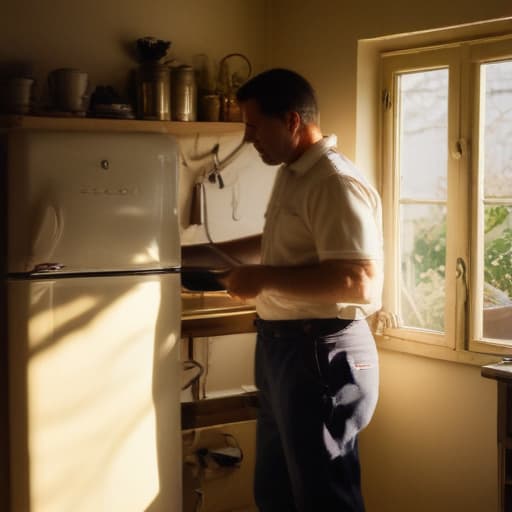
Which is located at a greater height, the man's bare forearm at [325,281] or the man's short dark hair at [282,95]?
the man's short dark hair at [282,95]

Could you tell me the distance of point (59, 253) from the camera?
7.77 ft

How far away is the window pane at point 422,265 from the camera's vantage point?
2945 millimetres

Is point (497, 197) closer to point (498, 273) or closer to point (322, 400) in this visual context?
point (498, 273)

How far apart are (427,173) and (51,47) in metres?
1.42

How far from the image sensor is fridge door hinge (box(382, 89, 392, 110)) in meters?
3.06

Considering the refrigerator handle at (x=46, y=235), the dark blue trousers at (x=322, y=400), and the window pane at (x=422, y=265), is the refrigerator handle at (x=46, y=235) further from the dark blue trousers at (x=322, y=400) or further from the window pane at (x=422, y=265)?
the window pane at (x=422, y=265)

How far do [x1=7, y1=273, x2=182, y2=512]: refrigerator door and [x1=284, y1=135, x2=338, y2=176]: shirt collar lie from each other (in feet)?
1.94

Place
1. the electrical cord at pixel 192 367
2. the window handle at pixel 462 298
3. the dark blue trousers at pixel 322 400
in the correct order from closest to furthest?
the dark blue trousers at pixel 322 400 → the window handle at pixel 462 298 → the electrical cord at pixel 192 367

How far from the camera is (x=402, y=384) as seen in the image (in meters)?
3.03

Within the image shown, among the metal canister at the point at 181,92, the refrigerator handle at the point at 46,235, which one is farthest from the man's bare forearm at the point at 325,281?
the metal canister at the point at 181,92

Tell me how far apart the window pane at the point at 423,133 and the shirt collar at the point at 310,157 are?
0.81m

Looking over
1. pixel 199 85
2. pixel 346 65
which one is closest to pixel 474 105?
pixel 346 65

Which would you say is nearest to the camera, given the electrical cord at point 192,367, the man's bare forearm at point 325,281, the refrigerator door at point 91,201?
the man's bare forearm at point 325,281

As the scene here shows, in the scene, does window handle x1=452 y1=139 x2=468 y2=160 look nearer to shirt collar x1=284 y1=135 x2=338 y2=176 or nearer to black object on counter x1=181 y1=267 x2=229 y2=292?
shirt collar x1=284 y1=135 x2=338 y2=176
